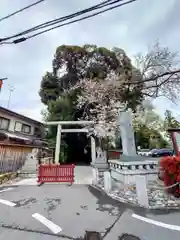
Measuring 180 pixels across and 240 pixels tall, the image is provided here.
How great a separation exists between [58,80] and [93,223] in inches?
671

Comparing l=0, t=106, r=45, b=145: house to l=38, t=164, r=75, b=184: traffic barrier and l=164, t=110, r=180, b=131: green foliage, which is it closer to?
l=38, t=164, r=75, b=184: traffic barrier

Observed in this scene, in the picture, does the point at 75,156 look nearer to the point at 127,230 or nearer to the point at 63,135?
the point at 63,135

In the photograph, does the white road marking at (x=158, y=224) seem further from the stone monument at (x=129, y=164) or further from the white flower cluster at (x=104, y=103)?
the white flower cluster at (x=104, y=103)

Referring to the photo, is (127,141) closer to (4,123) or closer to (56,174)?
(56,174)

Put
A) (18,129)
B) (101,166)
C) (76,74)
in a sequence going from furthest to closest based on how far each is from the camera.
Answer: (76,74) → (18,129) → (101,166)

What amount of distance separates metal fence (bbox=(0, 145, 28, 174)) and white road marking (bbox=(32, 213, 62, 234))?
5.28 metres

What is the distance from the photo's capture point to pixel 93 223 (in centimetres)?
341

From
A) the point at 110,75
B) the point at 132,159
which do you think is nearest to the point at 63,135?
the point at 110,75

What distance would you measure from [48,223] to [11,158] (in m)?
6.45

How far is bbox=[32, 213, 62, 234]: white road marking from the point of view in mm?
3110

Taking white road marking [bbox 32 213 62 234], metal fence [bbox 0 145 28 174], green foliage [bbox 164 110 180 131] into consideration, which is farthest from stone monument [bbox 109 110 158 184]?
green foliage [bbox 164 110 180 131]

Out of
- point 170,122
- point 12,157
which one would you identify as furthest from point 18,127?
point 170,122

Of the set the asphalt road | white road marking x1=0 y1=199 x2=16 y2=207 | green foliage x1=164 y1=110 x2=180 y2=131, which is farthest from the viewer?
green foliage x1=164 y1=110 x2=180 y2=131

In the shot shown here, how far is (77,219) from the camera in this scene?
363cm
